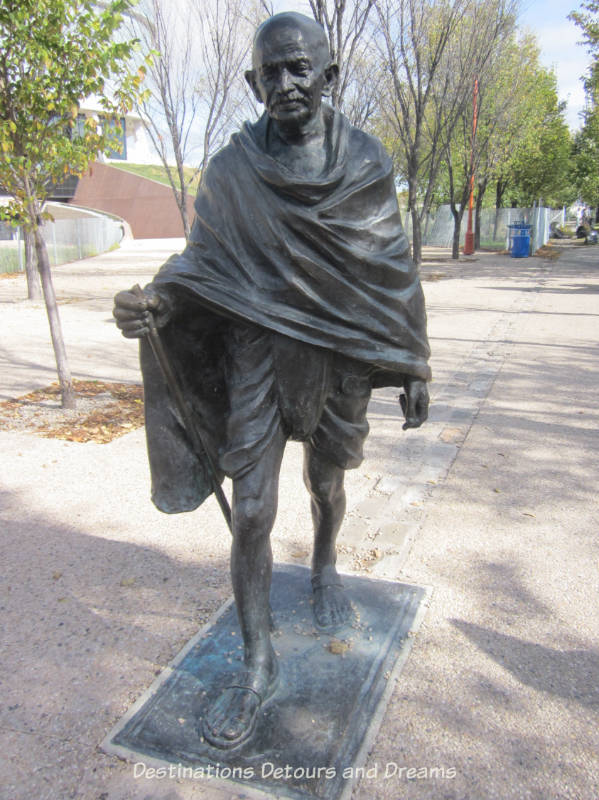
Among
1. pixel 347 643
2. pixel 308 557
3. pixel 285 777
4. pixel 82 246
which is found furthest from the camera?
pixel 82 246

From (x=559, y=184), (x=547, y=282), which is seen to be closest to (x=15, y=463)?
(x=547, y=282)

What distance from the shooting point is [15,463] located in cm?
516

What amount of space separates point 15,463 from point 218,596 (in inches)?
106

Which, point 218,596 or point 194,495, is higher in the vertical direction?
point 194,495

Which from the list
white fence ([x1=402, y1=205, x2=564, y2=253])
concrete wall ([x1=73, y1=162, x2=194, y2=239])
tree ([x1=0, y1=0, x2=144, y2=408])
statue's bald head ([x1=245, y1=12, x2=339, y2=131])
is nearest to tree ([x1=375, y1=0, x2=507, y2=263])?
tree ([x1=0, y1=0, x2=144, y2=408])

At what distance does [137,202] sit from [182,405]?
42.6 meters

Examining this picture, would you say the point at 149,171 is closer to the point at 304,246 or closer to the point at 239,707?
the point at 304,246

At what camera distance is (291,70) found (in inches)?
79.8

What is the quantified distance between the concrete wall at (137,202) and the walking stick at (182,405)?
40.4 meters

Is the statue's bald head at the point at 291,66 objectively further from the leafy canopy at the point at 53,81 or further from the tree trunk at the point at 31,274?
the tree trunk at the point at 31,274

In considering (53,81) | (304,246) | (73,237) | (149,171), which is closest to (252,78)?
(304,246)

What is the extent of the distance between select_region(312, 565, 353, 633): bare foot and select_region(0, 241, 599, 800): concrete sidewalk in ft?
1.13

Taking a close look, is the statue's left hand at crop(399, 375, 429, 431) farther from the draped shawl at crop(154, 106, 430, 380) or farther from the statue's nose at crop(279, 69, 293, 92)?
the statue's nose at crop(279, 69, 293, 92)

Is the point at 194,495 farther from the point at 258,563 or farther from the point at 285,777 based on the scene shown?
the point at 285,777
